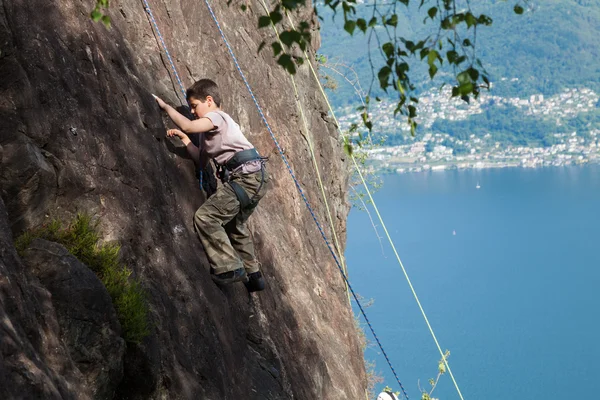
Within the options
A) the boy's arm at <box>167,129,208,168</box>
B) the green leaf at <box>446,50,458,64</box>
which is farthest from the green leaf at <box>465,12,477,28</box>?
the boy's arm at <box>167,129,208,168</box>

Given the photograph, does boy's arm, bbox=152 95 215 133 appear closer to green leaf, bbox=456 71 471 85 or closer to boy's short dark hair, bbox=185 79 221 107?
boy's short dark hair, bbox=185 79 221 107

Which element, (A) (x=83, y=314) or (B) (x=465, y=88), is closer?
(B) (x=465, y=88)

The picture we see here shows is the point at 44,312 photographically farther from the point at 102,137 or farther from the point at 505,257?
the point at 505,257

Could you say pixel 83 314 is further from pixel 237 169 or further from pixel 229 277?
pixel 237 169

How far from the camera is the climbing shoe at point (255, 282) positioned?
7.83 m

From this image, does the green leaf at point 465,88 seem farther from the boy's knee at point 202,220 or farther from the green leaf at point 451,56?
the boy's knee at point 202,220

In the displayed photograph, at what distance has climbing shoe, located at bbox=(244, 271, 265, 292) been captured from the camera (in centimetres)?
783

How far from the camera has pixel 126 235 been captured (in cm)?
597

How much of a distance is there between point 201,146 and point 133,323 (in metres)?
2.66

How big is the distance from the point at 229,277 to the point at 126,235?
1450mm

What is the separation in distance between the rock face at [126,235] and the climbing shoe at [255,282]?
0.41 feet

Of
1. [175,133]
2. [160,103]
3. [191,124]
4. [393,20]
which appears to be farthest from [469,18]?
[160,103]

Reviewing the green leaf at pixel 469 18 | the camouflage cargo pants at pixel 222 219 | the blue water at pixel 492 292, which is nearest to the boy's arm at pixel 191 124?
the camouflage cargo pants at pixel 222 219

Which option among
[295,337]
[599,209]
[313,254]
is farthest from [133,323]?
[599,209]
